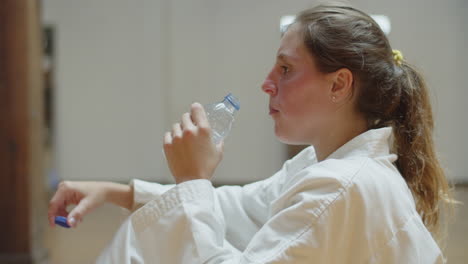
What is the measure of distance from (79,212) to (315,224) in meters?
0.48

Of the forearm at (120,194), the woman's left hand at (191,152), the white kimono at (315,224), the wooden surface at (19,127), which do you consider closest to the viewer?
the white kimono at (315,224)

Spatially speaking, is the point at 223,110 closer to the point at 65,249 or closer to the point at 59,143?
the point at 65,249

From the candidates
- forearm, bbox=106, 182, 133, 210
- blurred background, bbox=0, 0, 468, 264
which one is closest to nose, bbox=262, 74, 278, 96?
forearm, bbox=106, 182, 133, 210

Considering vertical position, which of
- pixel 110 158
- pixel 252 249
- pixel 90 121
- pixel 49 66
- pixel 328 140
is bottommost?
pixel 110 158

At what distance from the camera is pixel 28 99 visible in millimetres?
2412

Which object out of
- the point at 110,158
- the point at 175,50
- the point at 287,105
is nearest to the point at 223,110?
the point at 287,105

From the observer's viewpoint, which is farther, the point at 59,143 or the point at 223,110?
the point at 59,143

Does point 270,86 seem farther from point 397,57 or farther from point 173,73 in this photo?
point 173,73

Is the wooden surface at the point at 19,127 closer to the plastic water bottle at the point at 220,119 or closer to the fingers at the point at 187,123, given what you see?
the plastic water bottle at the point at 220,119

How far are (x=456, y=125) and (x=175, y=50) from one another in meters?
2.75

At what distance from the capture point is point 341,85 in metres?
0.99

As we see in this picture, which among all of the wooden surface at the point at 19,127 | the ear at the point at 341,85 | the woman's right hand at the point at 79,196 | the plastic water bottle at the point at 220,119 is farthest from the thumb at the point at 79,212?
the wooden surface at the point at 19,127

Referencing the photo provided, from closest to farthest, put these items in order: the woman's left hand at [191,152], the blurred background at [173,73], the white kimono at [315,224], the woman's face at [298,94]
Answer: the white kimono at [315,224] < the woman's left hand at [191,152] < the woman's face at [298,94] < the blurred background at [173,73]

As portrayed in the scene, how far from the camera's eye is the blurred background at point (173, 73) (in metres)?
4.65
